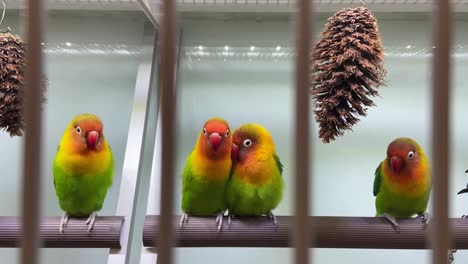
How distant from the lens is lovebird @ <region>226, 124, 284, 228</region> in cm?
96

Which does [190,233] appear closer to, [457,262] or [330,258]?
[330,258]

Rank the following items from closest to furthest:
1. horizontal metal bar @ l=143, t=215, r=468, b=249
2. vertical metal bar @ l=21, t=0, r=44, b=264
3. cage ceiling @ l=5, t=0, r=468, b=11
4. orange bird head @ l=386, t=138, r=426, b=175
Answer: vertical metal bar @ l=21, t=0, r=44, b=264 < horizontal metal bar @ l=143, t=215, r=468, b=249 < orange bird head @ l=386, t=138, r=426, b=175 < cage ceiling @ l=5, t=0, r=468, b=11

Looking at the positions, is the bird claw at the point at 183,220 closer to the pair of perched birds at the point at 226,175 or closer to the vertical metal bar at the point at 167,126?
the pair of perched birds at the point at 226,175

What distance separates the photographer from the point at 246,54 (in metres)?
1.59

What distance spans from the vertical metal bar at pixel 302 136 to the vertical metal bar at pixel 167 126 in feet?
0.19

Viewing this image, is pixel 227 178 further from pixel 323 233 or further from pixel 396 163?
pixel 396 163

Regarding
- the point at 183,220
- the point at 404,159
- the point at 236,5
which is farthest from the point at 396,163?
the point at 236,5

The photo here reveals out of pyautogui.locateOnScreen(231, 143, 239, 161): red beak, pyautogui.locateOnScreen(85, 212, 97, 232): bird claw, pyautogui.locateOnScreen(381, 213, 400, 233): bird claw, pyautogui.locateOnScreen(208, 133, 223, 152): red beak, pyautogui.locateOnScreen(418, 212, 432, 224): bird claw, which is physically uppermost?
pyautogui.locateOnScreen(208, 133, 223, 152): red beak

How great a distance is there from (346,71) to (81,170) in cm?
57

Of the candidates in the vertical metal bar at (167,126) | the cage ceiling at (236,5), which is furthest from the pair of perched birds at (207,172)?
the vertical metal bar at (167,126)

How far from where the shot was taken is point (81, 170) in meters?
1.00

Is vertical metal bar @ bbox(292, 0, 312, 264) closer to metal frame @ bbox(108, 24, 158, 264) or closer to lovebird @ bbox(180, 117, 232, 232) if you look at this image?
lovebird @ bbox(180, 117, 232, 232)

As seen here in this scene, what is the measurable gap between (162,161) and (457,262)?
1402 mm

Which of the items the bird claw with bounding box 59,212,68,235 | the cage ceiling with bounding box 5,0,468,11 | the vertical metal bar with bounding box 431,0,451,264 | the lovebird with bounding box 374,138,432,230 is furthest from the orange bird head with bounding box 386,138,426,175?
the vertical metal bar with bounding box 431,0,451,264
